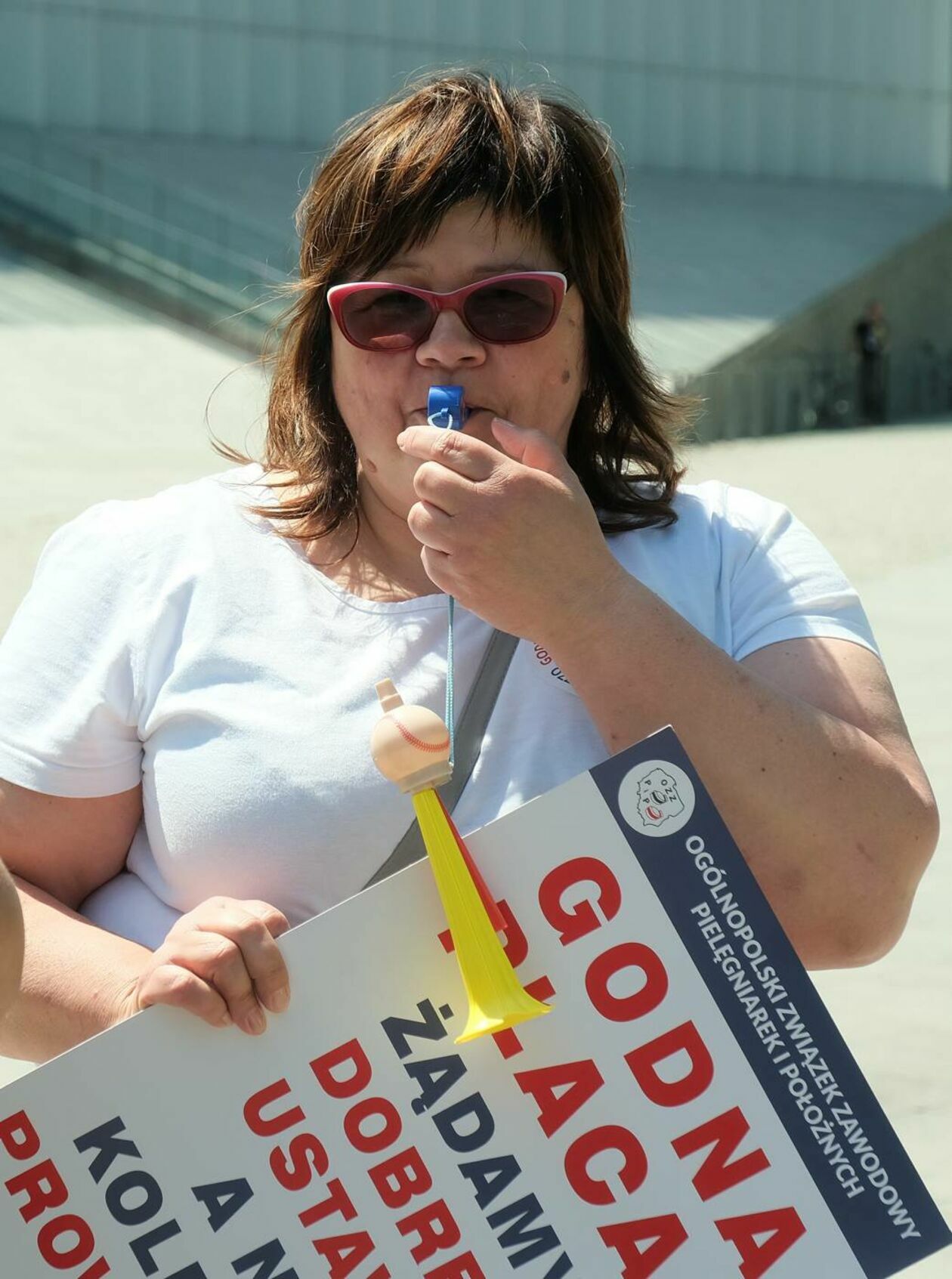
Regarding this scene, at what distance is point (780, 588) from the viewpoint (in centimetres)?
202

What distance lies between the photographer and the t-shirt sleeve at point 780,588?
1983 millimetres

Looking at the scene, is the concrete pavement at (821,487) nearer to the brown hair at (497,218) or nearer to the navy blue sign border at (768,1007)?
the brown hair at (497,218)

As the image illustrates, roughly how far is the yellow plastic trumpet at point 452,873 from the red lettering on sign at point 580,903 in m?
0.06

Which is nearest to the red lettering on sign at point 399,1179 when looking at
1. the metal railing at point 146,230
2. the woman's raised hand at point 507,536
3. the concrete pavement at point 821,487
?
the woman's raised hand at point 507,536

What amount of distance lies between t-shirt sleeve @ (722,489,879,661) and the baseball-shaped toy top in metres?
0.42

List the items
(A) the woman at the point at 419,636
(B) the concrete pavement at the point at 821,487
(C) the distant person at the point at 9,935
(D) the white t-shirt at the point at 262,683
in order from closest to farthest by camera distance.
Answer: (C) the distant person at the point at 9,935, (A) the woman at the point at 419,636, (D) the white t-shirt at the point at 262,683, (B) the concrete pavement at the point at 821,487

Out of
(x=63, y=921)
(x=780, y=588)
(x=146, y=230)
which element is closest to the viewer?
(x=63, y=921)

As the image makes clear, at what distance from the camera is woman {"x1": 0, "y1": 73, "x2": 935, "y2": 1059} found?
178 cm

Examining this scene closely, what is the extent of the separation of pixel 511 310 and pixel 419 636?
1.19 ft

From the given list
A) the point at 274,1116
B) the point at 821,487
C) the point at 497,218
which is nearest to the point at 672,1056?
the point at 274,1116

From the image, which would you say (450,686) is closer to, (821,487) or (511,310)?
(511,310)

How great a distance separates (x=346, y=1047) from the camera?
170 cm

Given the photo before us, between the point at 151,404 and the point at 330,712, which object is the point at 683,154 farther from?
the point at 330,712

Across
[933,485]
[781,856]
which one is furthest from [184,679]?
[933,485]
